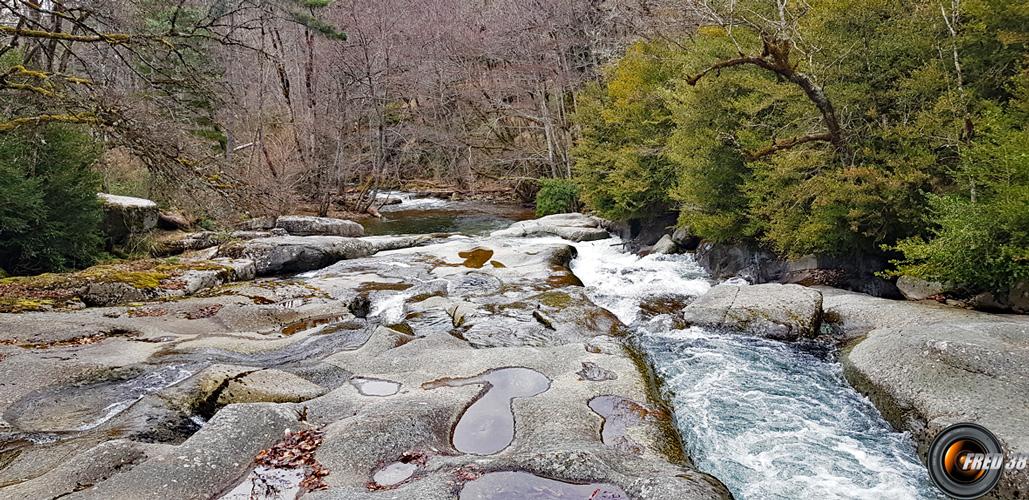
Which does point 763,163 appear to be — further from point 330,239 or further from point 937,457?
point 330,239

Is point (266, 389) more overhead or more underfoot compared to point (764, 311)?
more underfoot

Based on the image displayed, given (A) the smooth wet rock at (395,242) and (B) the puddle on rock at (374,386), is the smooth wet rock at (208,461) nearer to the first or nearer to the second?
(B) the puddle on rock at (374,386)

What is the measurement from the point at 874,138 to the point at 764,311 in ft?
14.6

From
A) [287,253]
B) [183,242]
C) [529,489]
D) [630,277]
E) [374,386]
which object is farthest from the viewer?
[183,242]

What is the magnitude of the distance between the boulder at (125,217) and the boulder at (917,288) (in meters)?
19.2

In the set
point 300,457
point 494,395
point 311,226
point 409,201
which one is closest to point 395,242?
point 311,226

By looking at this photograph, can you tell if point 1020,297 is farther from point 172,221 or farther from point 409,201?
point 409,201

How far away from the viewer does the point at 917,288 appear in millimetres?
10250

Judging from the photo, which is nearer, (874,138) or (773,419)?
(773,419)

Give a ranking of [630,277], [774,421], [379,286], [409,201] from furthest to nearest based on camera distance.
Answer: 1. [409,201]
2. [630,277]
3. [379,286]
4. [774,421]

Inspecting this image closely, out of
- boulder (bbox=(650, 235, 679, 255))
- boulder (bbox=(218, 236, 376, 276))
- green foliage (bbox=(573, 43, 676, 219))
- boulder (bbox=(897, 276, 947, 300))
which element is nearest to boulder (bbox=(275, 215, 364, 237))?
boulder (bbox=(218, 236, 376, 276))

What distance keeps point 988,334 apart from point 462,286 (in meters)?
9.65

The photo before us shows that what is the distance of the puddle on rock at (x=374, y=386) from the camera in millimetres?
6766

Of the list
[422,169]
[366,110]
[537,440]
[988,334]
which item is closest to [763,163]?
[988,334]
